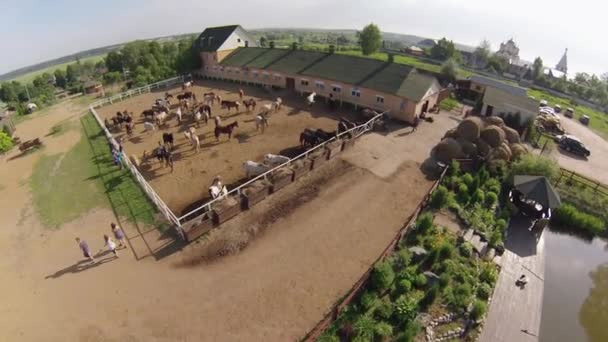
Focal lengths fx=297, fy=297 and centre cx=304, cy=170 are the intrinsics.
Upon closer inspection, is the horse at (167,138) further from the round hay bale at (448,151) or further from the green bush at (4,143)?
the round hay bale at (448,151)

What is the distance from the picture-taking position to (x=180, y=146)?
23.9 metres

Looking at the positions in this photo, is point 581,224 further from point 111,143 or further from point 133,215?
point 111,143

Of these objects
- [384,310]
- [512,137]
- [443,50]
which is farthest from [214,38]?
[443,50]

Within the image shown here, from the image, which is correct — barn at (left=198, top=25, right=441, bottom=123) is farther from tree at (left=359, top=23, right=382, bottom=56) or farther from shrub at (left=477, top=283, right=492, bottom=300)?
tree at (left=359, top=23, right=382, bottom=56)

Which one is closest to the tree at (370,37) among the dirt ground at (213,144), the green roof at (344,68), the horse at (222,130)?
the green roof at (344,68)

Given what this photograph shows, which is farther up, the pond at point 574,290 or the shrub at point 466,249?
the shrub at point 466,249

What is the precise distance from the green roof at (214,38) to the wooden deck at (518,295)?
4358cm

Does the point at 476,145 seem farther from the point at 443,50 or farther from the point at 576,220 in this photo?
the point at 443,50

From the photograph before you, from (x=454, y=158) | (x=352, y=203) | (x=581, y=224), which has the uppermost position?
(x=454, y=158)

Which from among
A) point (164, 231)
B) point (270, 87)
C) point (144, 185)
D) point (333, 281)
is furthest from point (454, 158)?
point (270, 87)

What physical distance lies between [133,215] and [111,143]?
966cm

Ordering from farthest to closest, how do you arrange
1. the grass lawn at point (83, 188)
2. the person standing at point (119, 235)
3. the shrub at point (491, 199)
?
the shrub at point (491, 199)
the grass lawn at point (83, 188)
the person standing at point (119, 235)

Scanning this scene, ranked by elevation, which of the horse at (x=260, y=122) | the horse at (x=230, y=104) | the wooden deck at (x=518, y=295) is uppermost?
the horse at (x=230, y=104)

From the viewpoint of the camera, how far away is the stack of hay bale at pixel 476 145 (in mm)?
22594
